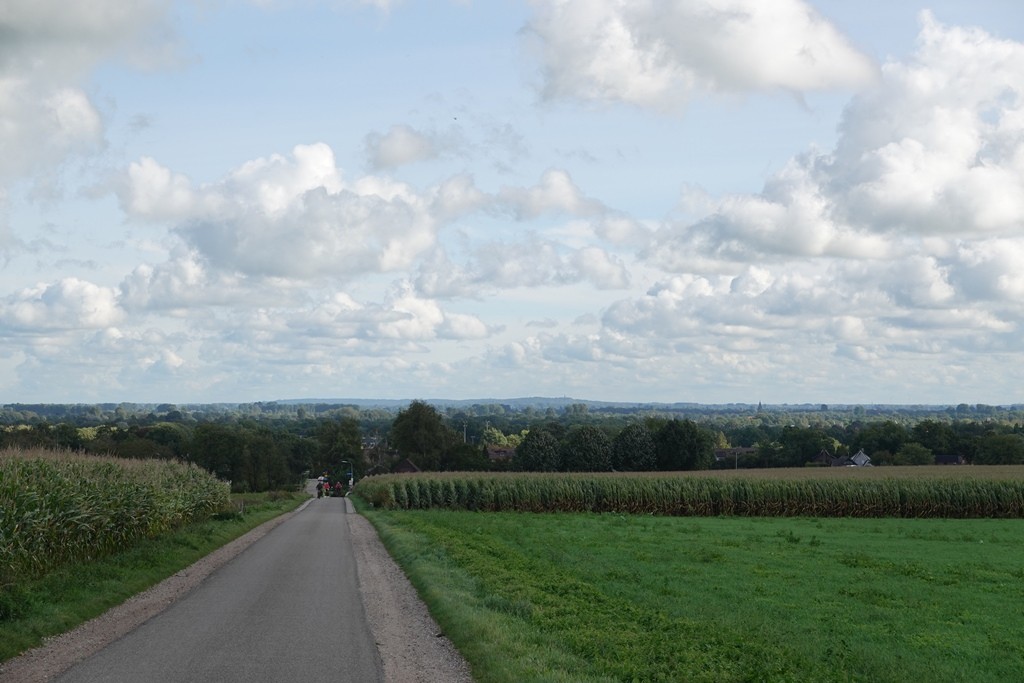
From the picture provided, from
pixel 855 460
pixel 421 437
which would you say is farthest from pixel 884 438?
pixel 421 437

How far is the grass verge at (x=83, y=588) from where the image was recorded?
14.6 meters

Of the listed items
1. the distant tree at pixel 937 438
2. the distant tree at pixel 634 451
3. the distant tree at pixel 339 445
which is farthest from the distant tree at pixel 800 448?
the distant tree at pixel 339 445

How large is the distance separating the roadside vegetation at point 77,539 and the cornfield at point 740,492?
26.6 metres

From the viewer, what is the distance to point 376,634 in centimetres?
1485

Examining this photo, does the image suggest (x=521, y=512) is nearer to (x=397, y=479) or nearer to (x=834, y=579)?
(x=397, y=479)

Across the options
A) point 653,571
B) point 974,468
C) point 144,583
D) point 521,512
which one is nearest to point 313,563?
point 144,583

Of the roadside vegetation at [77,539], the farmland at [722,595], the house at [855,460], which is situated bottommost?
the house at [855,460]

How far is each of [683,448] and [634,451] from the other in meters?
5.27

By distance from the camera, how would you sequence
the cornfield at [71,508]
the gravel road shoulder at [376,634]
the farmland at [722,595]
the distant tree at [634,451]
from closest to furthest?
the gravel road shoulder at [376,634], the farmland at [722,595], the cornfield at [71,508], the distant tree at [634,451]

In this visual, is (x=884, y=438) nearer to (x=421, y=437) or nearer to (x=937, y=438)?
(x=937, y=438)

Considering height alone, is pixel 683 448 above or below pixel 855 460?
above

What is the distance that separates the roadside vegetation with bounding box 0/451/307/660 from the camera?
16.1m

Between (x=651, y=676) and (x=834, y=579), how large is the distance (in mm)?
13908

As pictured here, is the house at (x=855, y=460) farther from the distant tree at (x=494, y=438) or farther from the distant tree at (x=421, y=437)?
the distant tree at (x=494, y=438)
